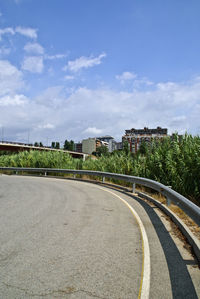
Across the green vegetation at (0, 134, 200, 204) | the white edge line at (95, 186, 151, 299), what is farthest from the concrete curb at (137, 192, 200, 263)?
the green vegetation at (0, 134, 200, 204)

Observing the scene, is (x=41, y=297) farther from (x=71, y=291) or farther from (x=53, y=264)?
(x=53, y=264)

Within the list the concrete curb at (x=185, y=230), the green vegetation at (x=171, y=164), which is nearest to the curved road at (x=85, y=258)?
the concrete curb at (x=185, y=230)

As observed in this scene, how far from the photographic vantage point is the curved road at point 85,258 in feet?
9.59

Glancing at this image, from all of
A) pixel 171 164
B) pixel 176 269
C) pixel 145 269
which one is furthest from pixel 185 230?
pixel 171 164

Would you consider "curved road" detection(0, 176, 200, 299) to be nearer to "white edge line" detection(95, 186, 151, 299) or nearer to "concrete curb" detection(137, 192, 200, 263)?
"white edge line" detection(95, 186, 151, 299)

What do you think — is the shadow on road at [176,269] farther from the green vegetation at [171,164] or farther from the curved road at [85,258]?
the green vegetation at [171,164]

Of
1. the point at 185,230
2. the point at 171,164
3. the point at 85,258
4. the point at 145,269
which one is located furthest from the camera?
the point at 171,164

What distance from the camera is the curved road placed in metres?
2.92

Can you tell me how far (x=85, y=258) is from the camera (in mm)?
3805

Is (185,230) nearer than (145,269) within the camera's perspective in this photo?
No

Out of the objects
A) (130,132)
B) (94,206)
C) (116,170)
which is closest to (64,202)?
(94,206)

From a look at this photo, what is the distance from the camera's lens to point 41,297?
274 cm

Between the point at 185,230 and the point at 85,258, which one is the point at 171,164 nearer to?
the point at 185,230

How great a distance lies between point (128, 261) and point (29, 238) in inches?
85.3
